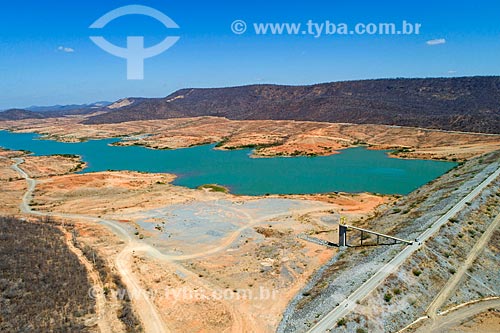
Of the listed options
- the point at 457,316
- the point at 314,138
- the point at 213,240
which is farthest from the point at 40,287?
the point at 314,138

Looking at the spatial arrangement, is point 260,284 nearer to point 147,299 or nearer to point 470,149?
point 147,299

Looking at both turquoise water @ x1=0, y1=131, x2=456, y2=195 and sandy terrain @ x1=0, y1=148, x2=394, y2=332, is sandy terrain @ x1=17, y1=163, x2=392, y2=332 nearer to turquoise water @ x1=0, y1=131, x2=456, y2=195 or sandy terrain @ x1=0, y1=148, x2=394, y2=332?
sandy terrain @ x1=0, y1=148, x2=394, y2=332

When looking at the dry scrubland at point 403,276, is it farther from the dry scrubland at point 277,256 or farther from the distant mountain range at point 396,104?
the distant mountain range at point 396,104

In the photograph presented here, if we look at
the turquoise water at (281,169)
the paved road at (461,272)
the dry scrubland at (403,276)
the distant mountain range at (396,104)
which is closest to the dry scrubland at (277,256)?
the dry scrubland at (403,276)

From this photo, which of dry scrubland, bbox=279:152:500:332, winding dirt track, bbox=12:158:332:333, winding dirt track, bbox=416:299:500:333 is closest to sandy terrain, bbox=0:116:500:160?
winding dirt track, bbox=12:158:332:333

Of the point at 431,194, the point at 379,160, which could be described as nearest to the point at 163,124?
the point at 379,160
